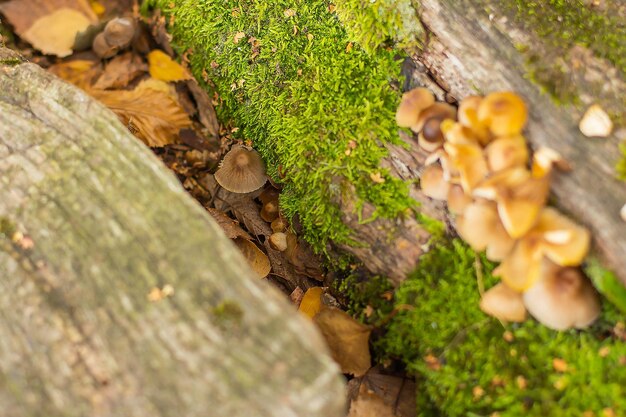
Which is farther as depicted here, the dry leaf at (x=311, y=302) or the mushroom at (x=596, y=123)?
the dry leaf at (x=311, y=302)

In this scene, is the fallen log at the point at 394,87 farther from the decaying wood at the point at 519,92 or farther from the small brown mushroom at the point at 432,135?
the small brown mushroom at the point at 432,135

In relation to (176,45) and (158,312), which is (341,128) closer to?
(158,312)

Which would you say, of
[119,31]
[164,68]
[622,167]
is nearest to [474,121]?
[622,167]

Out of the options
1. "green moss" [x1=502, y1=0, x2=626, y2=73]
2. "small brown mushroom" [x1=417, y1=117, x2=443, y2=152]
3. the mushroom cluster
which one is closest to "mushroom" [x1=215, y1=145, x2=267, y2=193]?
"small brown mushroom" [x1=417, y1=117, x2=443, y2=152]

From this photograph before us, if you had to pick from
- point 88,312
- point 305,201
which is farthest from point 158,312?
point 305,201

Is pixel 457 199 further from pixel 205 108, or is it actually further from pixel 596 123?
pixel 205 108

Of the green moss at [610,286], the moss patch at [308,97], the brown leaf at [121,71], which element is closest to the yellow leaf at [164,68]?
the brown leaf at [121,71]
